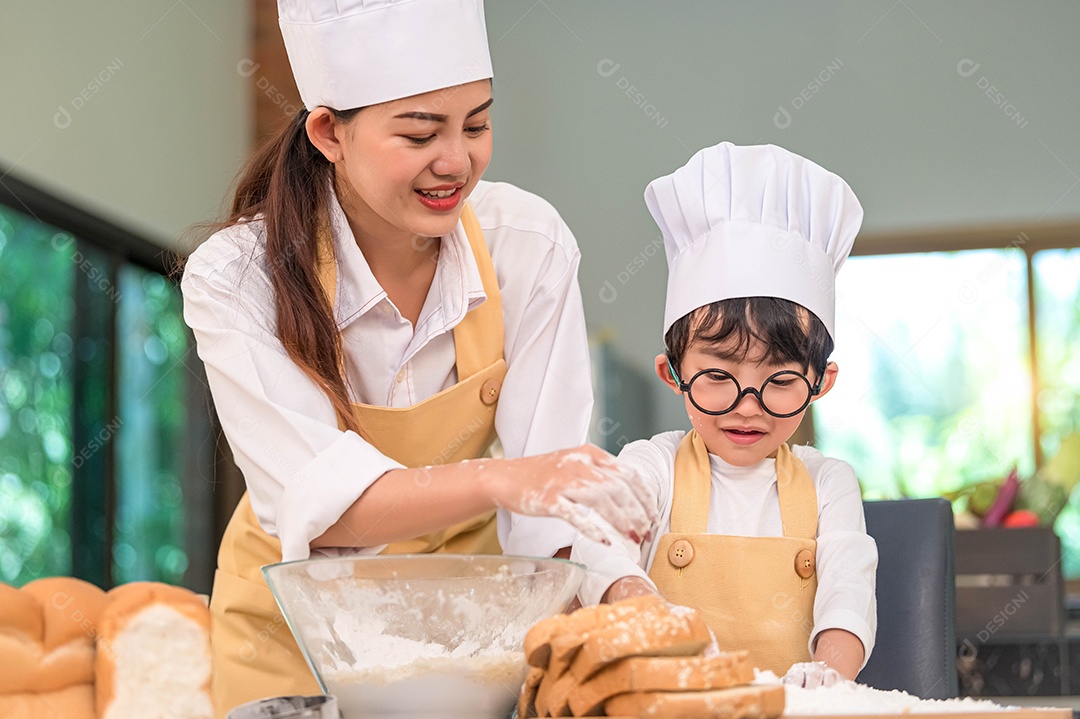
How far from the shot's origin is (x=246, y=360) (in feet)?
3.60

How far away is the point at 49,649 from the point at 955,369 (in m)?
4.14

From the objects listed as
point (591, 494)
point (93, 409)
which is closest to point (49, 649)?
point (591, 494)

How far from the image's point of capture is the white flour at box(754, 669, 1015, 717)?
2.29 ft

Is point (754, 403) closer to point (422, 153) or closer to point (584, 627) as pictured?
point (422, 153)

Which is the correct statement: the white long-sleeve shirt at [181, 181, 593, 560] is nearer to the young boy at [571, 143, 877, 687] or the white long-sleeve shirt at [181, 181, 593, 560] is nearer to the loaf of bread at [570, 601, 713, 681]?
the young boy at [571, 143, 877, 687]

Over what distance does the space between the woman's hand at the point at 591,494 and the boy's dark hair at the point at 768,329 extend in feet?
1.49

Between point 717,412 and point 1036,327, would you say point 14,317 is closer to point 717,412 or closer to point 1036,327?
point 717,412

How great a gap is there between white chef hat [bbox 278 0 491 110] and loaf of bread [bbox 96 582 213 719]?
53 centimetres

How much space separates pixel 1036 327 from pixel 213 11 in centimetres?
362

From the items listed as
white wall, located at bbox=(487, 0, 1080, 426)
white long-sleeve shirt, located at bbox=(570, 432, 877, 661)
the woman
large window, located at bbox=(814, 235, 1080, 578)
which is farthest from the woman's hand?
white wall, located at bbox=(487, 0, 1080, 426)

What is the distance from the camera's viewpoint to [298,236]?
1.24 metres

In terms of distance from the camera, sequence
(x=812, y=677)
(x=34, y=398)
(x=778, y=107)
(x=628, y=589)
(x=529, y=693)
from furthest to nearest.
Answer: (x=778, y=107), (x=34, y=398), (x=628, y=589), (x=812, y=677), (x=529, y=693)

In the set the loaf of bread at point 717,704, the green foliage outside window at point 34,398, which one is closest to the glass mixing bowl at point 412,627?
the loaf of bread at point 717,704

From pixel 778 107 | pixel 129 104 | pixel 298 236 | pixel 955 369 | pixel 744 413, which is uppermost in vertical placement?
pixel 778 107
